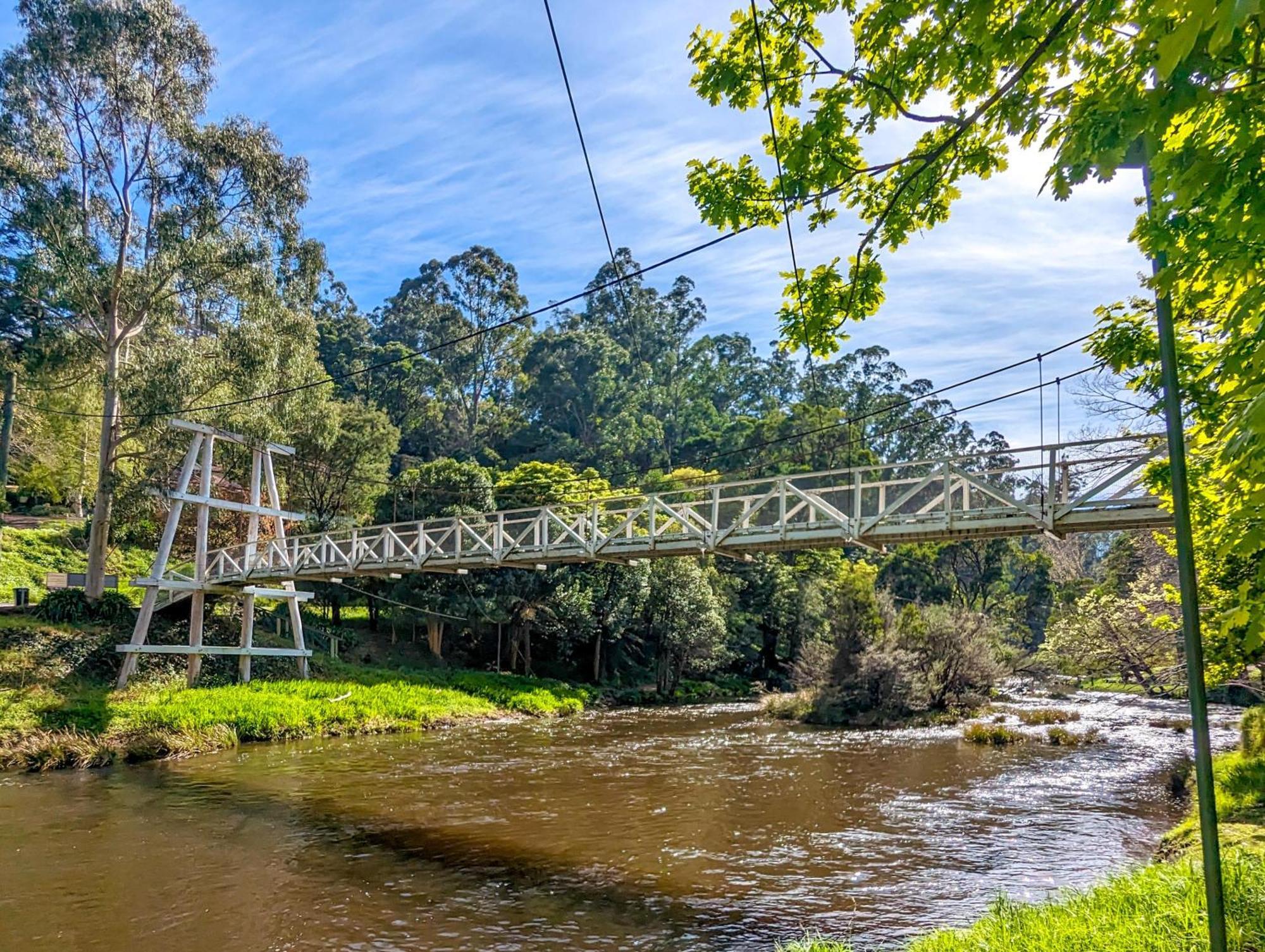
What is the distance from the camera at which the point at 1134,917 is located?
564 cm

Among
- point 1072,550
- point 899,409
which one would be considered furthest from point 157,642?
point 899,409

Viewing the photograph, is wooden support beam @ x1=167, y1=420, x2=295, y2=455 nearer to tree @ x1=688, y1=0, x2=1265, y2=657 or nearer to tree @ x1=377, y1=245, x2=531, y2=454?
tree @ x1=688, y1=0, x2=1265, y2=657

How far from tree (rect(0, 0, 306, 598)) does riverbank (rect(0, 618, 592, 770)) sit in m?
2.75

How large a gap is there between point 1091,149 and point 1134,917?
526cm

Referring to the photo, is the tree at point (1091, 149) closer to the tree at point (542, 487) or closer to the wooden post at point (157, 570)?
the wooden post at point (157, 570)

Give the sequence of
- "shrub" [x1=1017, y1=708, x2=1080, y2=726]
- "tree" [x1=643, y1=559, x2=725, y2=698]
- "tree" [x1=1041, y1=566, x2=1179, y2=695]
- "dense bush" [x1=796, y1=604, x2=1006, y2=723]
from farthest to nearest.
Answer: "tree" [x1=643, y1=559, x2=725, y2=698] < "dense bush" [x1=796, y1=604, x2=1006, y2=723] < "shrub" [x1=1017, y1=708, x2=1080, y2=726] < "tree" [x1=1041, y1=566, x2=1179, y2=695]

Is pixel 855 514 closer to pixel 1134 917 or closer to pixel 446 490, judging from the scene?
pixel 1134 917

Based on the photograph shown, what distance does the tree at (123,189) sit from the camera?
66.0 feet

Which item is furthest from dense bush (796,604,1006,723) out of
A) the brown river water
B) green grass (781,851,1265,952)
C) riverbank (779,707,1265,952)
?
green grass (781,851,1265,952)

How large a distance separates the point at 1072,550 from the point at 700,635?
17.9 metres

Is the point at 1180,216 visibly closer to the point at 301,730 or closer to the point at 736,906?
the point at 736,906

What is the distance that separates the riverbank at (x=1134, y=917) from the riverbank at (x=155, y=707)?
1421cm

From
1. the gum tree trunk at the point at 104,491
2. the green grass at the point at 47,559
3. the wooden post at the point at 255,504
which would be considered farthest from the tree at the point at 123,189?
the green grass at the point at 47,559

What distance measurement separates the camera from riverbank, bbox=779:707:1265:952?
499cm
